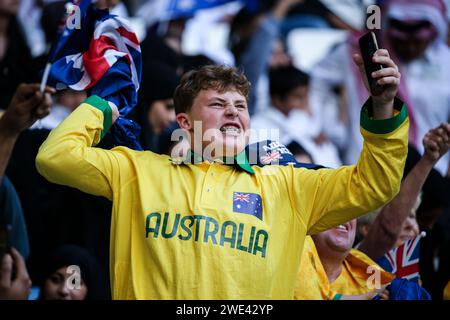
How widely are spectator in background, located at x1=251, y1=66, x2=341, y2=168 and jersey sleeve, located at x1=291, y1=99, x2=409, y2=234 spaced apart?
13.9 feet

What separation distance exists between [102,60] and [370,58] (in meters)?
1.45

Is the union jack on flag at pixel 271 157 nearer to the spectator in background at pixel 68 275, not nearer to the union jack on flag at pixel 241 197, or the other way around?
the union jack on flag at pixel 241 197

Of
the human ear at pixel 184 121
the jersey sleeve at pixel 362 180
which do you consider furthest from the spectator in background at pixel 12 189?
the jersey sleeve at pixel 362 180

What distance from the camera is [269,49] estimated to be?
365 inches

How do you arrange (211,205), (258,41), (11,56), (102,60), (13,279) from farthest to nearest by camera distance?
(258,41) < (11,56) < (13,279) < (102,60) < (211,205)

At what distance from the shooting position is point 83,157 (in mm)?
4359

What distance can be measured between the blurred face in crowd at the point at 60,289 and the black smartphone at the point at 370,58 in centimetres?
264

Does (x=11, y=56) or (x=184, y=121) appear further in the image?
(x=11, y=56)

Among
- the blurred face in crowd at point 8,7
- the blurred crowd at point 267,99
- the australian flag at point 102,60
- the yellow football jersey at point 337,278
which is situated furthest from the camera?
the blurred face in crowd at point 8,7

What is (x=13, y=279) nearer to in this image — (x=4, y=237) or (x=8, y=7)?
(x=4, y=237)

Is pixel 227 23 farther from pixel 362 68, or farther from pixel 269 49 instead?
pixel 362 68

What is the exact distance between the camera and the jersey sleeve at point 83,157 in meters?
4.31

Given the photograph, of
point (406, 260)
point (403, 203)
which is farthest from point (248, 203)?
point (403, 203)
